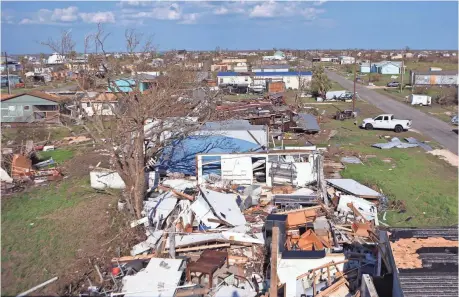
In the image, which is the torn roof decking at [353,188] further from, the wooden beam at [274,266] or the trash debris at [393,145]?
the trash debris at [393,145]

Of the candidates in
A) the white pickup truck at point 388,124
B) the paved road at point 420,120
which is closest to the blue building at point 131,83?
the white pickup truck at point 388,124

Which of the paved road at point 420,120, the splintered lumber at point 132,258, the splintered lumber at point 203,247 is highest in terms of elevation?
the paved road at point 420,120

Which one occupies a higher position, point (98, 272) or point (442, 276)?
point (442, 276)

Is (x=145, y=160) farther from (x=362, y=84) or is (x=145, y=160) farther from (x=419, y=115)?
(x=362, y=84)

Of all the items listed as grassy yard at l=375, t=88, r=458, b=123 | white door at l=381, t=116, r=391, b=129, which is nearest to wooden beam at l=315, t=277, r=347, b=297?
white door at l=381, t=116, r=391, b=129

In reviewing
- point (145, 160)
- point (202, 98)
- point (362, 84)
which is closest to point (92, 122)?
point (145, 160)

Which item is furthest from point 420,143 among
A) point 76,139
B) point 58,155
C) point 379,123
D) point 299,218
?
point 76,139
